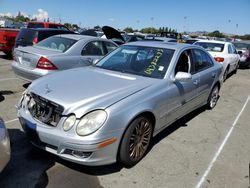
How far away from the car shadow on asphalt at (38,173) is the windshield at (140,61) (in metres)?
1.80

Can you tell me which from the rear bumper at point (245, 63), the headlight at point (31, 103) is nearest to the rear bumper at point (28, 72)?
the headlight at point (31, 103)

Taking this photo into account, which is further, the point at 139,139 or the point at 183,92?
the point at 183,92

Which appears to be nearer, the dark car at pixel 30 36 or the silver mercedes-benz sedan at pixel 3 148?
the silver mercedes-benz sedan at pixel 3 148

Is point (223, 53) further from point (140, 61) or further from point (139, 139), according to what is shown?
point (139, 139)

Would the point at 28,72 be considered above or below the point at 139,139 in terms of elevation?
above

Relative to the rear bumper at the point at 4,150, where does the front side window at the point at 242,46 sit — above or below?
below

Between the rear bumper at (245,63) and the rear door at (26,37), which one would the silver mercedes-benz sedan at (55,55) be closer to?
the rear door at (26,37)

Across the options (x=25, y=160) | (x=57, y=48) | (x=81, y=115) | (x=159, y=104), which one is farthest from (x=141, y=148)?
(x=57, y=48)

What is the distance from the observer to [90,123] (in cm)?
307

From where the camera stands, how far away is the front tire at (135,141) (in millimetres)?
3363

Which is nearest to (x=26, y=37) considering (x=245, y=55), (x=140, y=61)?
(x=140, y=61)

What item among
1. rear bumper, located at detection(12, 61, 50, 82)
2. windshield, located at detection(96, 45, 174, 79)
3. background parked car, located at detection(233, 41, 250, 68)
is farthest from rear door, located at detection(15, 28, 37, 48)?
background parked car, located at detection(233, 41, 250, 68)

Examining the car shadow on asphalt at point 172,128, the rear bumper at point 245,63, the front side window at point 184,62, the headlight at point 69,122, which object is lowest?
the rear bumper at point 245,63

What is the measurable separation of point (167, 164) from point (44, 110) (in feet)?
5.87
